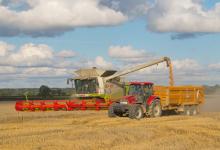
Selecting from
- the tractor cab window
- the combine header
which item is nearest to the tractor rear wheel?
the tractor cab window

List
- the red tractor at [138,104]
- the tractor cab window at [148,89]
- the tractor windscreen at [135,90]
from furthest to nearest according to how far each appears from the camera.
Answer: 1. the tractor cab window at [148,89]
2. the tractor windscreen at [135,90]
3. the red tractor at [138,104]

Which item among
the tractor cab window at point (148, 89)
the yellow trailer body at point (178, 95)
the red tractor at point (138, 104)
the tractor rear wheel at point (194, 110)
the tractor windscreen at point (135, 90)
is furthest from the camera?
the tractor rear wheel at point (194, 110)

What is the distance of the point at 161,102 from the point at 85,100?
331 inches

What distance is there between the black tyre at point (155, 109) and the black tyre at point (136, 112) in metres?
0.95

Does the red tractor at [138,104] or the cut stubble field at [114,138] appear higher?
the red tractor at [138,104]

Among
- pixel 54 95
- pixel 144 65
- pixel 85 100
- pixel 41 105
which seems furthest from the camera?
pixel 54 95

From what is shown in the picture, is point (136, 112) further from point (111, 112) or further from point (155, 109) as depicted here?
point (155, 109)

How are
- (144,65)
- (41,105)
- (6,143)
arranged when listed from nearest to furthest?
(6,143)
(41,105)
(144,65)

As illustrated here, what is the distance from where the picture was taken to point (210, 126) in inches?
765

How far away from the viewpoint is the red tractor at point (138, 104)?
950 inches

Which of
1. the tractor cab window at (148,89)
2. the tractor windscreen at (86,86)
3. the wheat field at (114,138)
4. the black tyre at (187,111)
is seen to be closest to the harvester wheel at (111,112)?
the tractor cab window at (148,89)

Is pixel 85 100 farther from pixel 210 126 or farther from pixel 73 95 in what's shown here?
pixel 210 126

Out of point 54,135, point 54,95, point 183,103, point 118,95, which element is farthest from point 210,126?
point 54,95

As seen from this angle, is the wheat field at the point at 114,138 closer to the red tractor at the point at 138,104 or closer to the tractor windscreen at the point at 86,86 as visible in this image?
the red tractor at the point at 138,104
